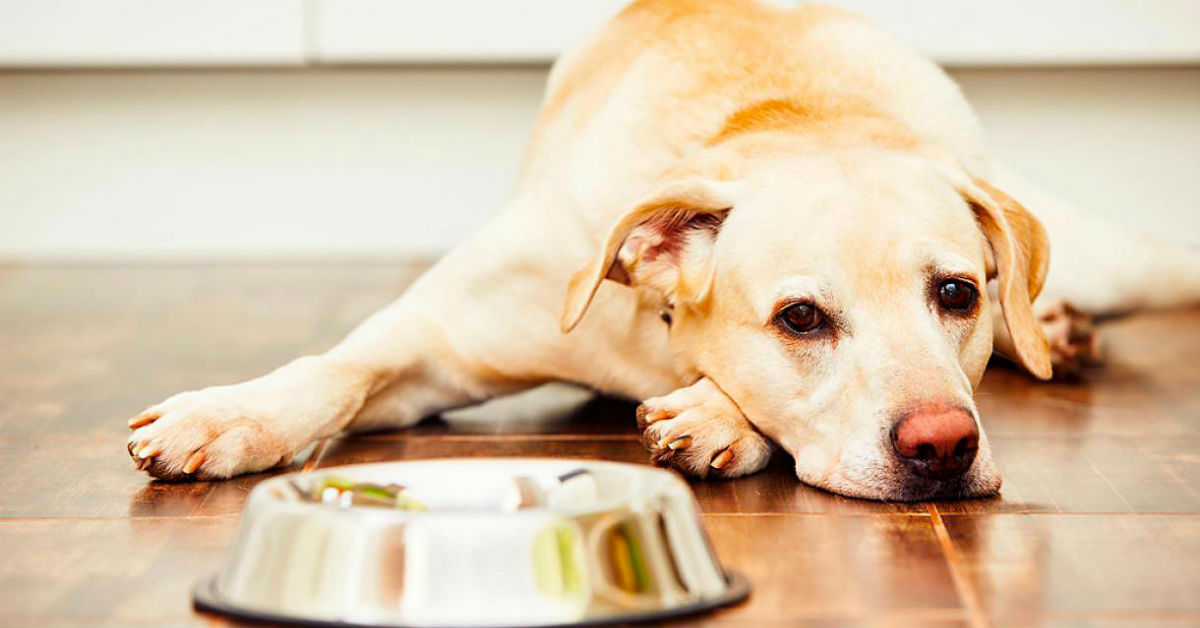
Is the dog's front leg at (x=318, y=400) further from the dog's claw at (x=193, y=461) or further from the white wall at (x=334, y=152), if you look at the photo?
the white wall at (x=334, y=152)

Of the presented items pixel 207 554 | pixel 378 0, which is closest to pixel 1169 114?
pixel 378 0

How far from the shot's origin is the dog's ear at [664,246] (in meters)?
2.01

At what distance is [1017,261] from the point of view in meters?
2.06

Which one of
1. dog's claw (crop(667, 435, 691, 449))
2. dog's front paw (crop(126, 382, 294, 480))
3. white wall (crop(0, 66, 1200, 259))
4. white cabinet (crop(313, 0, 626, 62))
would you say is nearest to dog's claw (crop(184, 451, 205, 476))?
dog's front paw (crop(126, 382, 294, 480))

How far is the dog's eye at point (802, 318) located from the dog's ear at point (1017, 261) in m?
0.29

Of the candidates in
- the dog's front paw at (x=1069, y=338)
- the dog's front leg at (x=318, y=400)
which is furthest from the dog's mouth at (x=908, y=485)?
the dog's front paw at (x=1069, y=338)

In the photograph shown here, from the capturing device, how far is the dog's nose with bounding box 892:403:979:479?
178cm

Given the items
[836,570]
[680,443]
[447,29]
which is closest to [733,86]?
[680,443]

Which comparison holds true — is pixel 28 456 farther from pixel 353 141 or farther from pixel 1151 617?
pixel 353 141

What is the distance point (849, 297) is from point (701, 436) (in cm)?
26

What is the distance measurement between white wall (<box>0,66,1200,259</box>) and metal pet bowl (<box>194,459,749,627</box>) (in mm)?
2904

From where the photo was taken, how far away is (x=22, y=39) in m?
4.03

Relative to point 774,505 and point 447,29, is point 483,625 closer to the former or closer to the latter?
point 774,505

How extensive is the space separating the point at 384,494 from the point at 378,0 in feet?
8.52
